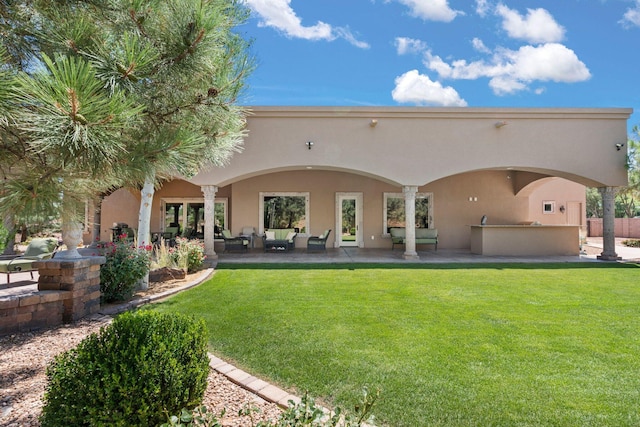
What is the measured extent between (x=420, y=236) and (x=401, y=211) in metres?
1.65

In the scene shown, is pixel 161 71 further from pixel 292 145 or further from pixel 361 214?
pixel 361 214

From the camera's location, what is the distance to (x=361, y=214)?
14.5 meters

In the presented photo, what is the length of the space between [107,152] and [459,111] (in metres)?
Result: 11.6

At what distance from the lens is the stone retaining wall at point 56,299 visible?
12.5 ft

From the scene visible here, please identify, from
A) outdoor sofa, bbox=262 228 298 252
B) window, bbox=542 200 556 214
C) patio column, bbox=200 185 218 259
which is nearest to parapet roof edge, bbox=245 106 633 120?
patio column, bbox=200 185 218 259

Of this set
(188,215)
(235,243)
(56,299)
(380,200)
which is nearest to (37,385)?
(56,299)

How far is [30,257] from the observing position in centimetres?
696

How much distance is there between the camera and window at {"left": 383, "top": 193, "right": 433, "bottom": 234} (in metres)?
14.5

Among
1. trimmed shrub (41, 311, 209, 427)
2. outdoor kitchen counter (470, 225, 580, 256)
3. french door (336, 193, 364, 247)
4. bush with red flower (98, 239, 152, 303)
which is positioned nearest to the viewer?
trimmed shrub (41, 311, 209, 427)

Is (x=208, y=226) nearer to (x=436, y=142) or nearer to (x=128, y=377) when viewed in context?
(x=436, y=142)

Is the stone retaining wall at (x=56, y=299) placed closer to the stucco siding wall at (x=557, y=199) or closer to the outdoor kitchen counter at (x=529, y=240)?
the outdoor kitchen counter at (x=529, y=240)

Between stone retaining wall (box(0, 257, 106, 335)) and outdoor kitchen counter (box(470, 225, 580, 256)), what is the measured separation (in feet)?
39.2

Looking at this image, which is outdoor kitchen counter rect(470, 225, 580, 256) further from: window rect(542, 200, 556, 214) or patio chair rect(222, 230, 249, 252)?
patio chair rect(222, 230, 249, 252)

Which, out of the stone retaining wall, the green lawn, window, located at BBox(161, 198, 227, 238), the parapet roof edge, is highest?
the parapet roof edge
